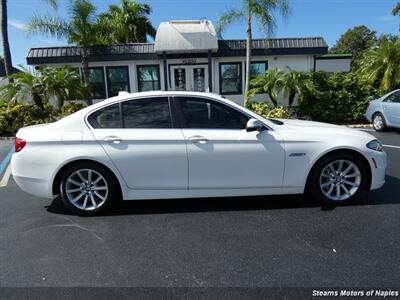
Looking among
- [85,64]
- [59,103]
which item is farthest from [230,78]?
[59,103]

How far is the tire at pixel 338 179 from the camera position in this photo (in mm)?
4203

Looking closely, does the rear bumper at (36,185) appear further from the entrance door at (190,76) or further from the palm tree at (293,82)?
the entrance door at (190,76)

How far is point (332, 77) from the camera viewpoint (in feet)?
42.6

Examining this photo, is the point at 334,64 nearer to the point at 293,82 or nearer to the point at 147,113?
the point at 293,82

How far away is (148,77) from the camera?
16094 mm

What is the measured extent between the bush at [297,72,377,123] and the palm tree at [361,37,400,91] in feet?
1.98

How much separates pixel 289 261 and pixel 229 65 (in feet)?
46.0

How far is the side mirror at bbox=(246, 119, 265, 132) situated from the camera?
158 inches

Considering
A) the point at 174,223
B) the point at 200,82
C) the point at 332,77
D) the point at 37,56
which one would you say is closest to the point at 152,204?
the point at 174,223

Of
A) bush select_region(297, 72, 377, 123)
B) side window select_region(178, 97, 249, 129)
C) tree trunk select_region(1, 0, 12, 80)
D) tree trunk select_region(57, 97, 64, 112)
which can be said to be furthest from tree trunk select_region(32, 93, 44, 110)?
side window select_region(178, 97, 249, 129)

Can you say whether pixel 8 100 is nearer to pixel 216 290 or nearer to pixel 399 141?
pixel 216 290

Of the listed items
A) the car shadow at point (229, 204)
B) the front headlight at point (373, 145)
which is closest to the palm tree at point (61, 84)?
the car shadow at point (229, 204)

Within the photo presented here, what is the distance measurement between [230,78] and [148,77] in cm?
406

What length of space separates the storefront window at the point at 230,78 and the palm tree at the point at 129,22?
692 cm
